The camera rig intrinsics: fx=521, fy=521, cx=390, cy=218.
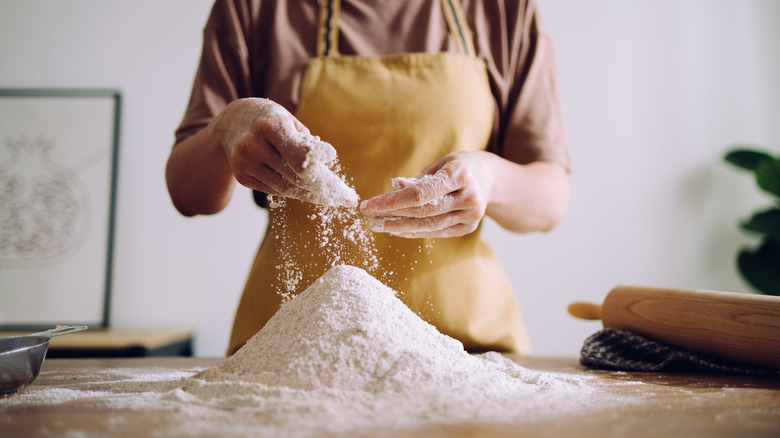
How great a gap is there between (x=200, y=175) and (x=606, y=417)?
2.24 ft

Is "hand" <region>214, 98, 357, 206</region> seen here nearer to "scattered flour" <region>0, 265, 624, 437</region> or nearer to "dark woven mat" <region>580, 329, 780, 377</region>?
"scattered flour" <region>0, 265, 624, 437</region>

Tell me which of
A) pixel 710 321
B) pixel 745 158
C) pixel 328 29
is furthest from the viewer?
pixel 745 158

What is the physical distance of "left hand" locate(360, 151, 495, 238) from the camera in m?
0.63

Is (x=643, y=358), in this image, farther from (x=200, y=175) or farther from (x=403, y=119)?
(x=200, y=175)

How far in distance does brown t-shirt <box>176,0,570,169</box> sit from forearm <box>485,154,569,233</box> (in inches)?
1.9

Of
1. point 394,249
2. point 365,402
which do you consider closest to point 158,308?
point 394,249

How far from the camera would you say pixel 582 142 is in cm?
191

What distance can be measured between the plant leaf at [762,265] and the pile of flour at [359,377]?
1438 millimetres

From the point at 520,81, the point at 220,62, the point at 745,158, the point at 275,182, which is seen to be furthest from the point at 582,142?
the point at 275,182

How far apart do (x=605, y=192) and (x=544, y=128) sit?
1051 mm

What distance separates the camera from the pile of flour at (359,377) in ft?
1.51

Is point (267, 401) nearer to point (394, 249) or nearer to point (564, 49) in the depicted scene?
point (394, 249)

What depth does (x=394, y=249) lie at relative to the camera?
0.88 metres

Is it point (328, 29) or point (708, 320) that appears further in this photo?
point (328, 29)
